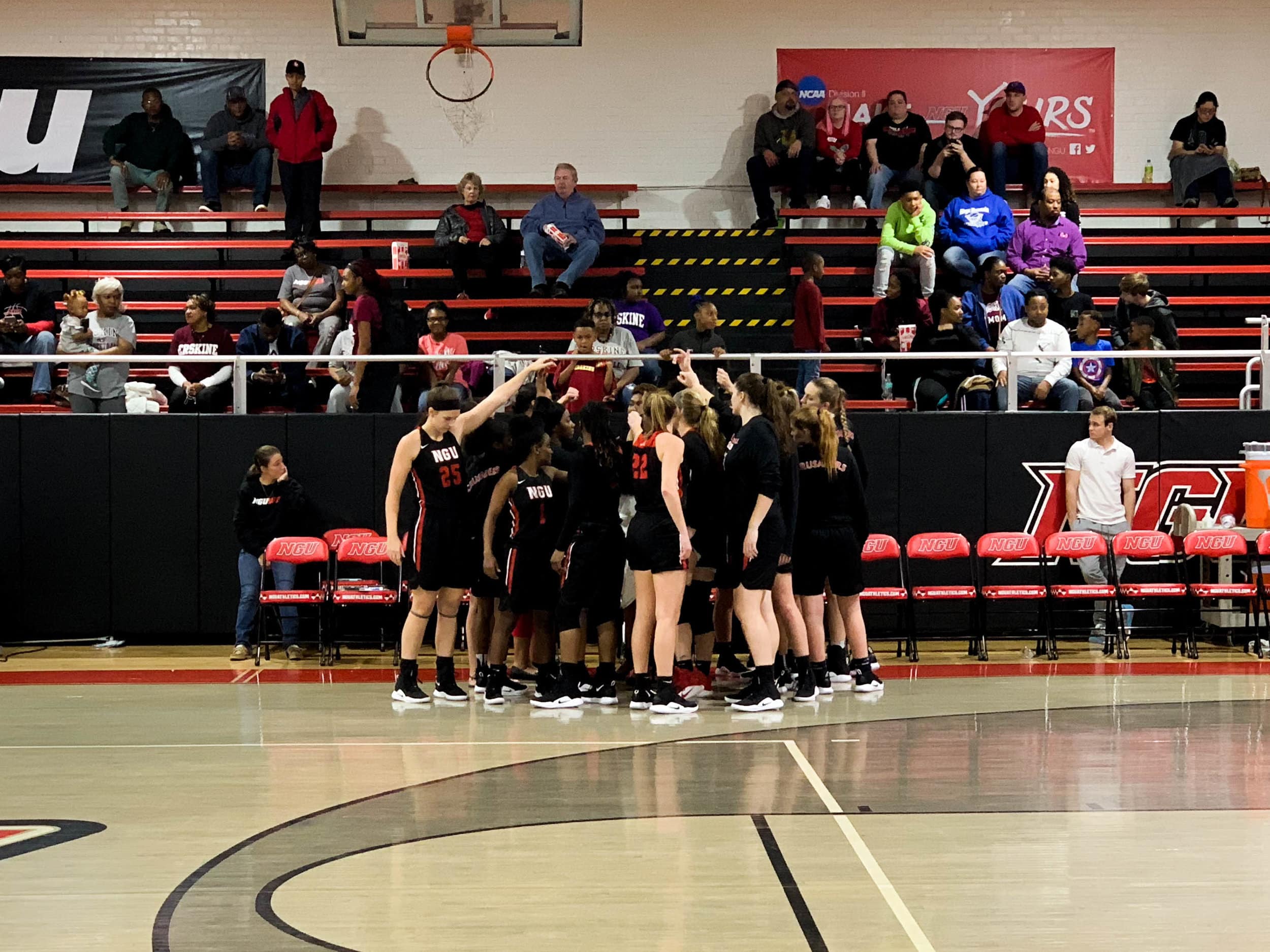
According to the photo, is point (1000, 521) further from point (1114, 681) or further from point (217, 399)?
point (217, 399)

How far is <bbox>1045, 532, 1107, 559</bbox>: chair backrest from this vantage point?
1095 centimetres

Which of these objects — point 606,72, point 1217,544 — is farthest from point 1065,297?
point 606,72

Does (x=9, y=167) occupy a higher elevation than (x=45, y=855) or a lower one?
higher

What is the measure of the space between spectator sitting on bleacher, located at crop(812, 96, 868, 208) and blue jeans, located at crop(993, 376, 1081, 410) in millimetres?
6178

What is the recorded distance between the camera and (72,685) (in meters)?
10.1

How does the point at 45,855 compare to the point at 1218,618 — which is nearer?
the point at 45,855

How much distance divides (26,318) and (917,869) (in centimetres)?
1181

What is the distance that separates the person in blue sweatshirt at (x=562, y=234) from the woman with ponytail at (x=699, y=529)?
6445 mm

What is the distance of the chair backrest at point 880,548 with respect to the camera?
1097cm

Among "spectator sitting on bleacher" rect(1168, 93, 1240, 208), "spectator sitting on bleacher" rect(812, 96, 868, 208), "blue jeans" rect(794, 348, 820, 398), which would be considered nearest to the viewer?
"blue jeans" rect(794, 348, 820, 398)

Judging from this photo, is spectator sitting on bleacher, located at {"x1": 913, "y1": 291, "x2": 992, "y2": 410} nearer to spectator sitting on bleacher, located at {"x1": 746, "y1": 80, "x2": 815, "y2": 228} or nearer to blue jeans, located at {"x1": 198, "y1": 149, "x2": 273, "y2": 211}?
spectator sitting on bleacher, located at {"x1": 746, "y1": 80, "x2": 815, "y2": 228}

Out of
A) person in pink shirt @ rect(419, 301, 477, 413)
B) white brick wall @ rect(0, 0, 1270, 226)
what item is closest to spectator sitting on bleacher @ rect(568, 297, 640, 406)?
person in pink shirt @ rect(419, 301, 477, 413)

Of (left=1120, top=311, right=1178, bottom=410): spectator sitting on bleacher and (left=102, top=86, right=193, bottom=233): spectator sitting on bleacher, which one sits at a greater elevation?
(left=102, top=86, right=193, bottom=233): spectator sitting on bleacher

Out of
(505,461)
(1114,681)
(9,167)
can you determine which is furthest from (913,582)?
(9,167)
